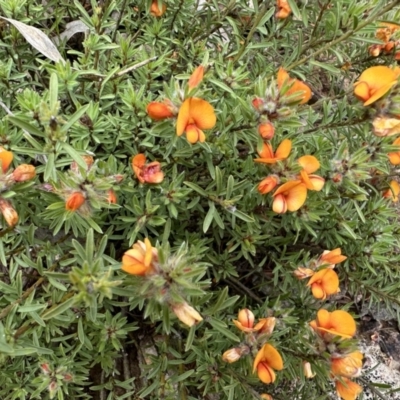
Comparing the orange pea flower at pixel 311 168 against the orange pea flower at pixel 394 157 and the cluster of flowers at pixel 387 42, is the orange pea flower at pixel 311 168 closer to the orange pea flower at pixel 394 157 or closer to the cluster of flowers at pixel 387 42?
the orange pea flower at pixel 394 157

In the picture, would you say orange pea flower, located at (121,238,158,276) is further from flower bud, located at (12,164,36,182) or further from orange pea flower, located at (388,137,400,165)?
orange pea flower, located at (388,137,400,165)

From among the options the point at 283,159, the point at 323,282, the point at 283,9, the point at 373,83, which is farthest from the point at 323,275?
the point at 283,9

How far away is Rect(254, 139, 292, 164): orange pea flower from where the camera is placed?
1674 millimetres

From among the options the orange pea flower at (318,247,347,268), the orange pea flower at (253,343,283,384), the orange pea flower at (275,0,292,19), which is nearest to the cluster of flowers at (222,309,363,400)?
the orange pea flower at (253,343,283,384)

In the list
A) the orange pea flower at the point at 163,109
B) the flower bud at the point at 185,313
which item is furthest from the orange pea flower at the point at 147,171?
the flower bud at the point at 185,313

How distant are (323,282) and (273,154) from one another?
497mm

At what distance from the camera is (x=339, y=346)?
5.31ft

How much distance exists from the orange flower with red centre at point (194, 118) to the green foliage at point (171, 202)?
57mm

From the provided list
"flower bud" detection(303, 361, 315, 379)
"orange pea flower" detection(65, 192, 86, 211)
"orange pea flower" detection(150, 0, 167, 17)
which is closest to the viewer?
"orange pea flower" detection(65, 192, 86, 211)

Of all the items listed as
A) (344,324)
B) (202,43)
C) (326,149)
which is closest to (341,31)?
(326,149)

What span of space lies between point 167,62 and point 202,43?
0.74 ft

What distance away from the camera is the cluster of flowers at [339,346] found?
1.58 meters

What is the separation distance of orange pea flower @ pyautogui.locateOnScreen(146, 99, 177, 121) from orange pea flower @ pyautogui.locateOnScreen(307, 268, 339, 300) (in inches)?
29.5

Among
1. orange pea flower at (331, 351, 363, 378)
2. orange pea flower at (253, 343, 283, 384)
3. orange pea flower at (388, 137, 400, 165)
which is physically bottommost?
orange pea flower at (253, 343, 283, 384)
